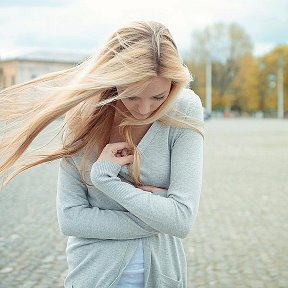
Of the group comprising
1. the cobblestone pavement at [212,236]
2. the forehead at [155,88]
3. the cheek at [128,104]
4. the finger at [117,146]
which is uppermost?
the forehead at [155,88]

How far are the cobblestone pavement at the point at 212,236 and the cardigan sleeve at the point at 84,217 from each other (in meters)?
2.84

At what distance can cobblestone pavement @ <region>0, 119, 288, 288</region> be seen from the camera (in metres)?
5.33

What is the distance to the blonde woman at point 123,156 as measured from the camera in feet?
7.14

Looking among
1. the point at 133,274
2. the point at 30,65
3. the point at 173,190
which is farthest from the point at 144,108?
the point at 30,65

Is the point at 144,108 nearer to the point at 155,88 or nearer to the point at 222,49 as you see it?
the point at 155,88

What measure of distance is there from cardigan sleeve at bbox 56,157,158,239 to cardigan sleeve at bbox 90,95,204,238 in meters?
0.05

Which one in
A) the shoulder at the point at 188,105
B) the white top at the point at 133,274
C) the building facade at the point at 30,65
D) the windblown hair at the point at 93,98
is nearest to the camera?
the windblown hair at the point at 93,98

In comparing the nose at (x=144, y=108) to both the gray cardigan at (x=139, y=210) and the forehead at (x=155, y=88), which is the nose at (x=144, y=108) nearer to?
the forehead at (x=155, y=88)

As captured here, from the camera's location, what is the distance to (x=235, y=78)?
8088cm

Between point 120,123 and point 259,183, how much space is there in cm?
964

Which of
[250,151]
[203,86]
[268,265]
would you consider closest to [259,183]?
[268,265]

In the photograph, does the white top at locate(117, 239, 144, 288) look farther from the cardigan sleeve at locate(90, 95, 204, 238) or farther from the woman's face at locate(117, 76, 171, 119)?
the woman's face at locate(117, 76, 171, 119)

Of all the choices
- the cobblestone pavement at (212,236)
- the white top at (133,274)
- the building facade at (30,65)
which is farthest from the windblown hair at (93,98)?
the building facade at (30,65)

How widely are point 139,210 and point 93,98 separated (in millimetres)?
418
